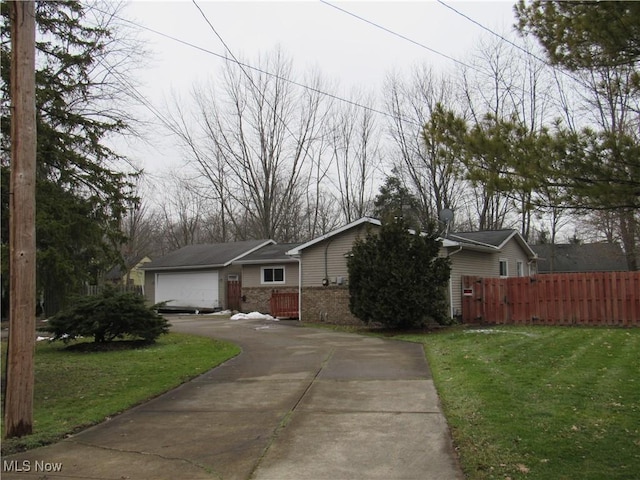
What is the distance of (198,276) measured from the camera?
31.5 meters

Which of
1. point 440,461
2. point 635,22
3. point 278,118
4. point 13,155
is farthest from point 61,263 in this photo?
point 278,118

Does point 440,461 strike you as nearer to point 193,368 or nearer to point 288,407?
point 288,407

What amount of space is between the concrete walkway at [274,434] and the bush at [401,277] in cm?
585

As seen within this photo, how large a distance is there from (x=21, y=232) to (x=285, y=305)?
709 inches

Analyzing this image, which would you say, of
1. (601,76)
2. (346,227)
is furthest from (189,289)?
(601,76)

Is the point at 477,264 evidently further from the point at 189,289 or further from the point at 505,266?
the point at 189,289

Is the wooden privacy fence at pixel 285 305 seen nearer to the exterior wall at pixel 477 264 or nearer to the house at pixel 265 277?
the house at pixel 265 277

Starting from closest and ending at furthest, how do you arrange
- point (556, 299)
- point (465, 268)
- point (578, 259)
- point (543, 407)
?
point (543, 407), point (556, 299), point (465, 268), point (578, 259)

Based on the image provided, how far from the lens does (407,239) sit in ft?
53.5

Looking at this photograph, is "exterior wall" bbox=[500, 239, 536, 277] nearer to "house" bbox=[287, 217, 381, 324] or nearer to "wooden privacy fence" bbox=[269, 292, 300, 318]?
"house" bbox=[287, 217, 381, 324]

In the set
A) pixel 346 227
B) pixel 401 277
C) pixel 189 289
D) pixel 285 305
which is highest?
pixel 346 227

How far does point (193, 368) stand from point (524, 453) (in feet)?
22.3

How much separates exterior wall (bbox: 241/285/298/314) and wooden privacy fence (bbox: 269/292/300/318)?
105 inches

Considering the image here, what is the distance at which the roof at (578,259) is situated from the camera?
43831 mm
